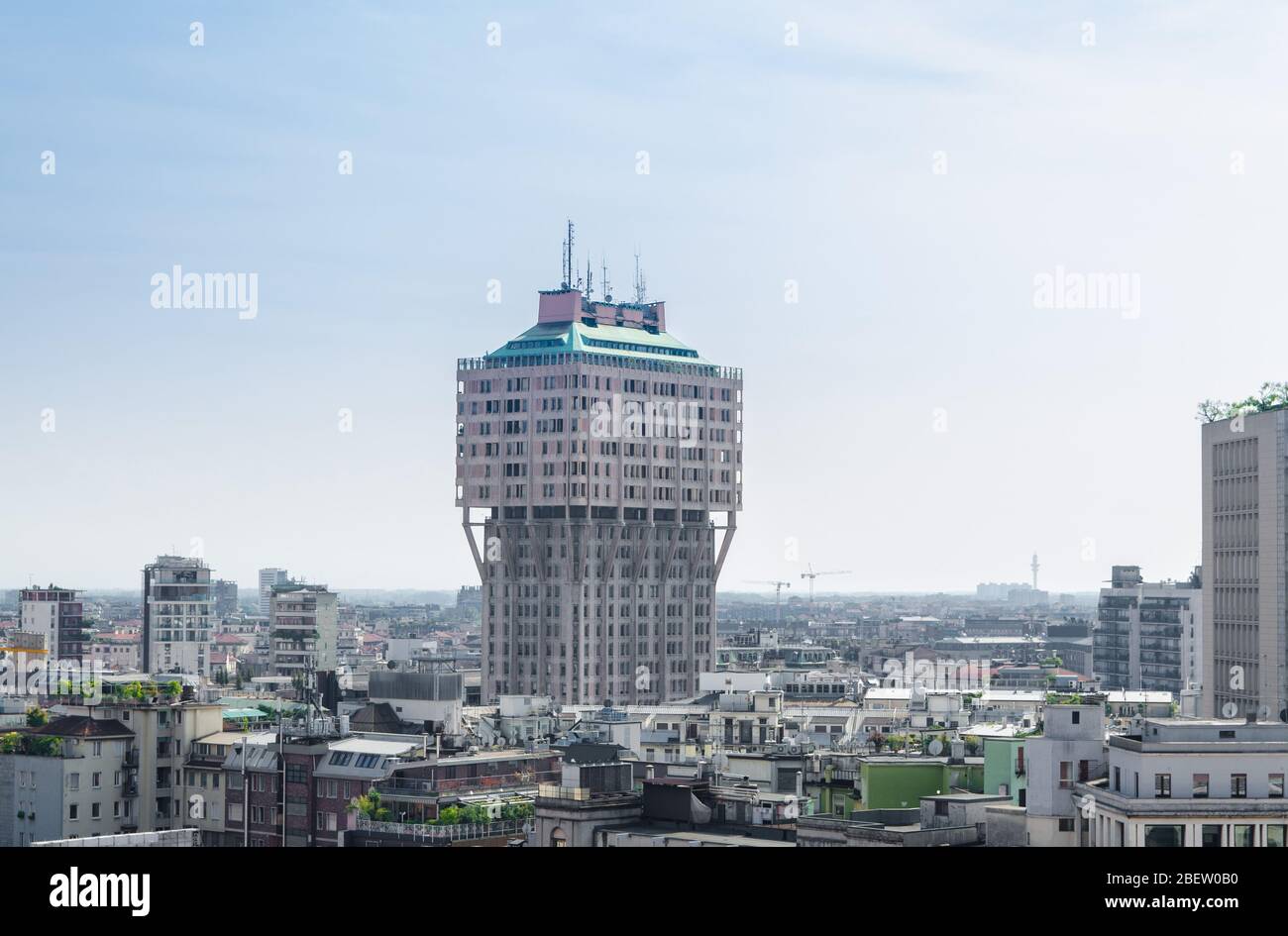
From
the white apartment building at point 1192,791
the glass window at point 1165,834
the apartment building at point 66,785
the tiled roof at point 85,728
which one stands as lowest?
the apartment building at point 66,785

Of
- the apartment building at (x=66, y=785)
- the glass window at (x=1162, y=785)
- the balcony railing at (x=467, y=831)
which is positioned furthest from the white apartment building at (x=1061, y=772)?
the apartment building at (x=66, y=785)

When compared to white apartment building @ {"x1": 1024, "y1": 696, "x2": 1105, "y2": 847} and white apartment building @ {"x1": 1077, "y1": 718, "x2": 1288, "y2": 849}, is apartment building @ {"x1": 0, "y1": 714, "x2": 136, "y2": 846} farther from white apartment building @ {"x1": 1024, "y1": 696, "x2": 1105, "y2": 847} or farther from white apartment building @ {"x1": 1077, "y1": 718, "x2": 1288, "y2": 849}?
white apartment building @ {"x1": 1077, "y1": 718, "x2": 1288, "y2": 849}

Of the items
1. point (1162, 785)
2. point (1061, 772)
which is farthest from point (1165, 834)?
point (1061, 772)

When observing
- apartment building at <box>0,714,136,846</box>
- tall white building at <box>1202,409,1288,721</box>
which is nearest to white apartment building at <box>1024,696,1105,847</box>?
tall white building at <box>1202,409,1288,721</box>

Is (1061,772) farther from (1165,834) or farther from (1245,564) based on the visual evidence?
(1245,564)

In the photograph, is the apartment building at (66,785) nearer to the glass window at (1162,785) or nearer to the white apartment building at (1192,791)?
the white apartment building at (1192,791)
